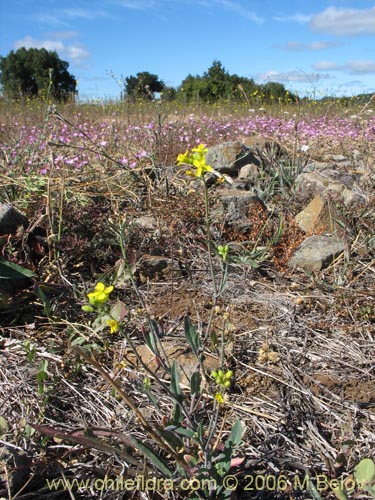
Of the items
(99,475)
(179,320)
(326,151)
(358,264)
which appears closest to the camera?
(99,475)

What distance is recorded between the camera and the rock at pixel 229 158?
3.82 meters

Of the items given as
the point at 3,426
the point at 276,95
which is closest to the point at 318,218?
the point at 3,426

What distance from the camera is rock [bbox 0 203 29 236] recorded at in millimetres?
2209

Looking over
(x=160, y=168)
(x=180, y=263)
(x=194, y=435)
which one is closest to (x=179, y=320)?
(x=180, y=263)

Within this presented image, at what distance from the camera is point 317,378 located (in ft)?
5.43

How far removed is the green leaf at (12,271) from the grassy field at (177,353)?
0.02 meters

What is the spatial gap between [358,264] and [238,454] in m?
1.41

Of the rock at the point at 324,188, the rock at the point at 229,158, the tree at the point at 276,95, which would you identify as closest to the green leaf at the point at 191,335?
the rock at the point at 324,188

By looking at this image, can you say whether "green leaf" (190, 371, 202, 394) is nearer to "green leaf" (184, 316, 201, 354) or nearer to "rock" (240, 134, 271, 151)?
"green leaf" (184, 316, 201, 354)

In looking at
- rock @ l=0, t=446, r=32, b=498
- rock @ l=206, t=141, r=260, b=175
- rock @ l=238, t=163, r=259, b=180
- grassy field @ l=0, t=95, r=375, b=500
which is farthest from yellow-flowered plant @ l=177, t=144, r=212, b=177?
rock @ l=206, t=141, r=260, b=175

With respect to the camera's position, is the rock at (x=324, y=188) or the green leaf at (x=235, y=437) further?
the rock at (x=324, y=188)

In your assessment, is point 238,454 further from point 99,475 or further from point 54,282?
point 54,282

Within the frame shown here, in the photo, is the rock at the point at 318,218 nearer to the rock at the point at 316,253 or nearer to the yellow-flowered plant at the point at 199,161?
the rock at the point at 316,253

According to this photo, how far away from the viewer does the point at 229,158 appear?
12.7ft
